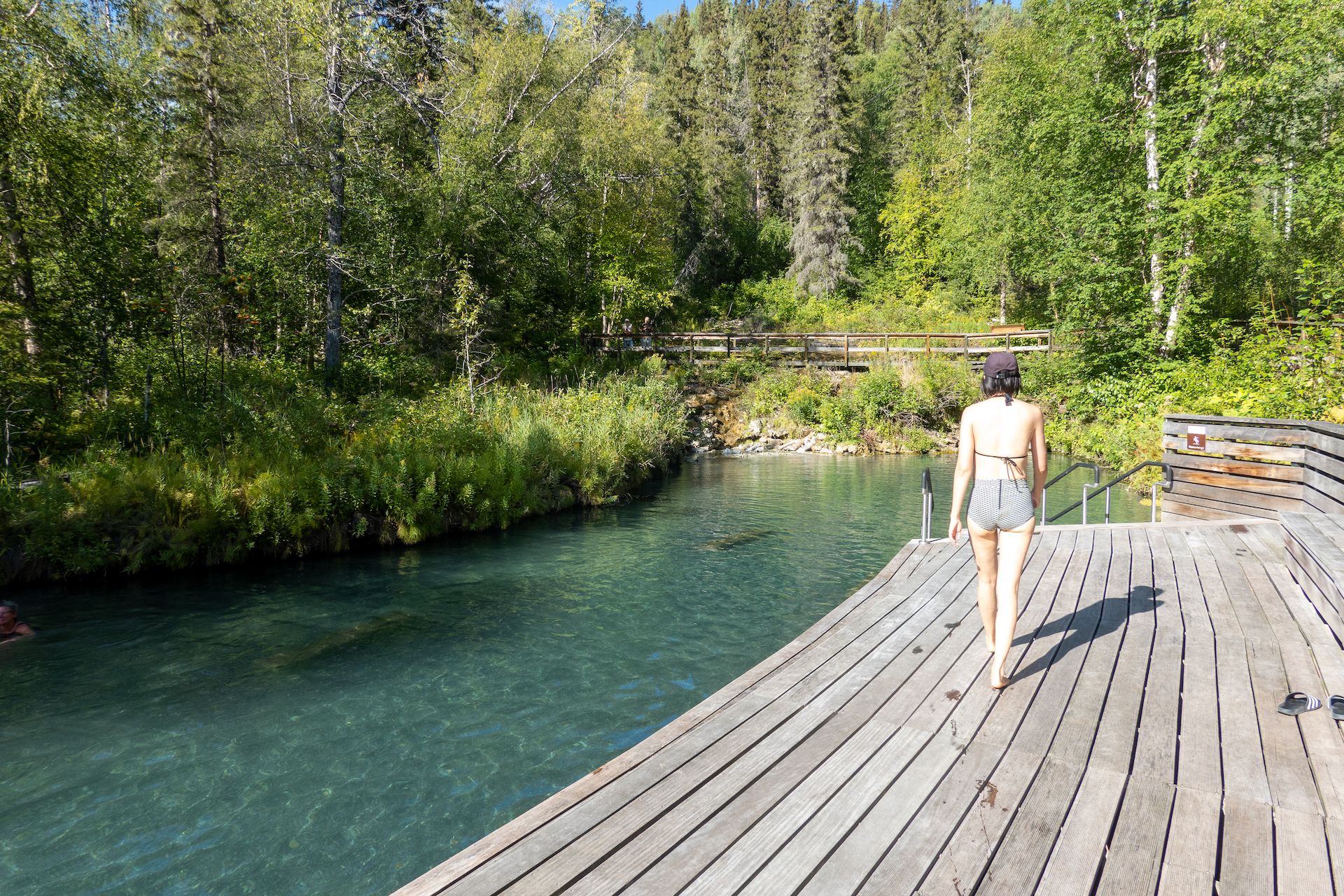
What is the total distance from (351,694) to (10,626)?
4.09 meters

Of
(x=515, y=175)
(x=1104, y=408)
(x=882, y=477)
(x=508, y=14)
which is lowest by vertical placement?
(x=882, y=477)

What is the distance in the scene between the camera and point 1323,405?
413 inches

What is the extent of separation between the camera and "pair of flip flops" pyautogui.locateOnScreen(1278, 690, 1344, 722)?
142 inches

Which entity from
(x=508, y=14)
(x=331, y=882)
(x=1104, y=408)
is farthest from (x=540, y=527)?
(x=508, y=14)

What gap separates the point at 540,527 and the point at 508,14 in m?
19.2

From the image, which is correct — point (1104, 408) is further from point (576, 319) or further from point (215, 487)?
point (215, 487)

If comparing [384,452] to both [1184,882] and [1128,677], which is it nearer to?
[1128,677]

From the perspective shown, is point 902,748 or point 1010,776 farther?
point 902,748

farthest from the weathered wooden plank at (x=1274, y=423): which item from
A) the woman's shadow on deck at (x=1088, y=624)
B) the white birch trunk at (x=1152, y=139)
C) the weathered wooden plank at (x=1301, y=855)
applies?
the white birch trunk at (x=1152, y=139)

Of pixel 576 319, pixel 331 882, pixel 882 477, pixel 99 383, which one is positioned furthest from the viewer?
pixel 576 319

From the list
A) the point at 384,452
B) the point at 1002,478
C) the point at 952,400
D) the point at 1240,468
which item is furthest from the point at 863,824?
the point at 952,400

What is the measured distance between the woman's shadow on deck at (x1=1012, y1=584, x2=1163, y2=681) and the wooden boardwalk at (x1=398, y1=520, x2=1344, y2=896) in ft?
0.11

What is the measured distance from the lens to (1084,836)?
8.98 ft

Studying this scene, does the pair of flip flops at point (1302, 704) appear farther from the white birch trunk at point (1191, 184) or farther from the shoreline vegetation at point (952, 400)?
the white birch trunk at point (1191, 184)
